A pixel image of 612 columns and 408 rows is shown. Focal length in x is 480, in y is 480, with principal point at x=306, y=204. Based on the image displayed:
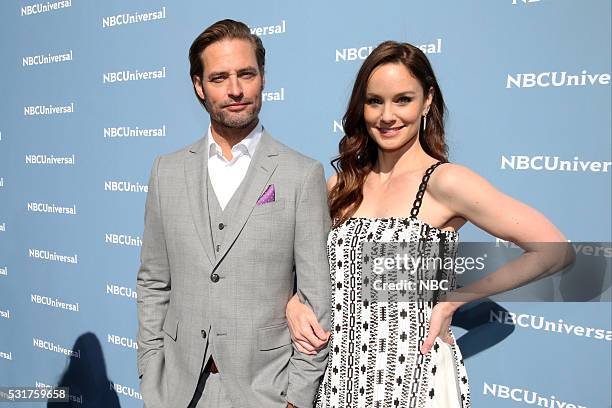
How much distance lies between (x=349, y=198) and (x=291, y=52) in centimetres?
104

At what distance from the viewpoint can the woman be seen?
64.6 inches

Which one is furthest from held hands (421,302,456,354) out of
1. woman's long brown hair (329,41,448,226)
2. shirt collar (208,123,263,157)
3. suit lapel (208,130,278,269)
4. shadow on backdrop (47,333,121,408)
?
shadow on backdrop (47,333,121,408)

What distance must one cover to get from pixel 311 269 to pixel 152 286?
26.3 inches

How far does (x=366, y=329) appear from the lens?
169cm

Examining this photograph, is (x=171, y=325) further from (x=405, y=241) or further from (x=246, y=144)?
(x=405, y=241)

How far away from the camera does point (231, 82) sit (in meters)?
1.65

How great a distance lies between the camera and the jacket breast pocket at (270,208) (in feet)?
5.37

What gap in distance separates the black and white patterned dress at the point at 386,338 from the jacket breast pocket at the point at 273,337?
0.18 m

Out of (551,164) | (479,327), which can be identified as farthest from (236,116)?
(479,327)

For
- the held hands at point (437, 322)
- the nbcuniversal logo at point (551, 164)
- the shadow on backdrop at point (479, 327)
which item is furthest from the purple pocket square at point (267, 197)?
the shadow on backdrop at point (479, 327)

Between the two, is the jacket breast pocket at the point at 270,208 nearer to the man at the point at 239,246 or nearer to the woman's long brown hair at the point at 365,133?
the man at the point at 239,246

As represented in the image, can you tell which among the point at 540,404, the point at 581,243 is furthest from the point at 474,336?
the point at 581,243

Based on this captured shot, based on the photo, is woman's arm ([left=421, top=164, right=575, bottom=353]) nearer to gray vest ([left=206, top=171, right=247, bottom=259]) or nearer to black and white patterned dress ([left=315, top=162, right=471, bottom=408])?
black and white patterned dress ([left=315, top=162, right=471, bottom=408])

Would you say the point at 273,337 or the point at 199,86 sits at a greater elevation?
the point at 199,86
